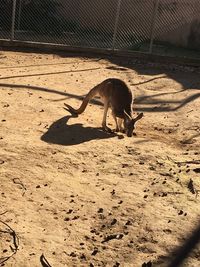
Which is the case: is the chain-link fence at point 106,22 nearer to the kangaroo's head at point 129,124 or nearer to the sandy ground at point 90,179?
the sandy ground at point 90,179

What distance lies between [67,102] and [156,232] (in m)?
4.28

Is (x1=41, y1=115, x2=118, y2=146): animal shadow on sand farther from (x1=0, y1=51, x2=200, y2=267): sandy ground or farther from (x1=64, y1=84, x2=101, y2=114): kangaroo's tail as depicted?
(x1=64, y1=84, x2=101, y2=114): kangaroo's tail

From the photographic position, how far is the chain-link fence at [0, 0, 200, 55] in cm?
1645

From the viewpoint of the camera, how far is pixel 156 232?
5.18 m

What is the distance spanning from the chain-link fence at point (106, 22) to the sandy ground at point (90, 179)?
627cm

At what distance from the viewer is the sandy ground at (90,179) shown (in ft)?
15.8

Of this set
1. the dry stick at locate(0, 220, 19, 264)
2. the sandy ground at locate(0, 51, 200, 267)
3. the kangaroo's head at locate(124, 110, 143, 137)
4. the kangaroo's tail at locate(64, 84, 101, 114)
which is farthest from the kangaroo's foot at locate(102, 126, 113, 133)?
the dry stick at locate(0, 220, 19, 264)

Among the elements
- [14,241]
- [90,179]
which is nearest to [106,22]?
[90,179]

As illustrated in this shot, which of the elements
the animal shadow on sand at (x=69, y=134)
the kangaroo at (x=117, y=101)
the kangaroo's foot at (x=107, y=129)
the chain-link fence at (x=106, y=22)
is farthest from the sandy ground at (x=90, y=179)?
the chain-link fence at (x=106, y=22)

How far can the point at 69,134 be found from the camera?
756cm

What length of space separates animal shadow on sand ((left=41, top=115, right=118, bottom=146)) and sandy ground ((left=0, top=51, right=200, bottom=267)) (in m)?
0.01

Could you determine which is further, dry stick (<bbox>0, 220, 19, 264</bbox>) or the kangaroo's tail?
the kangaroo's tail

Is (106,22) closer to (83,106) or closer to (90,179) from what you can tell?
(83,106)

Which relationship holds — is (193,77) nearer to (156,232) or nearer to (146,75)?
(146,75)
